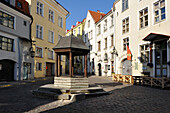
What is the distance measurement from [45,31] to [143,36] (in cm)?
1537

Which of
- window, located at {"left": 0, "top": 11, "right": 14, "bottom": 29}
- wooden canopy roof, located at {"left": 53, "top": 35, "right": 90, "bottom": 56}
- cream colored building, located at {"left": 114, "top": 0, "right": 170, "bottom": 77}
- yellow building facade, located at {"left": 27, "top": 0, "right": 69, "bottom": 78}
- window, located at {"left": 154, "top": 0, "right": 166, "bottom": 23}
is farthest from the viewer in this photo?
yellow building facade, located at {"left": 27, "top": 0, "right": 69, "bottom": 78}

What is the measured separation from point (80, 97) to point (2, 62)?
502 inches

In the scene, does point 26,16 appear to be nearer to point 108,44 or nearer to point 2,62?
point 2,62

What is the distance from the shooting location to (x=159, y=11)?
49.5ft

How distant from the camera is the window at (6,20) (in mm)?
15867

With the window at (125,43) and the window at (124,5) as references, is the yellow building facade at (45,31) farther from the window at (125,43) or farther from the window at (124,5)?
the window at (124,5)

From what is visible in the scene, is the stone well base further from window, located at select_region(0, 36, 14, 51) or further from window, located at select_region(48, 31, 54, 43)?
window, located at select_region(48, 31, 54, 43)

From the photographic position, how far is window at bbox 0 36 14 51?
16.1 meters

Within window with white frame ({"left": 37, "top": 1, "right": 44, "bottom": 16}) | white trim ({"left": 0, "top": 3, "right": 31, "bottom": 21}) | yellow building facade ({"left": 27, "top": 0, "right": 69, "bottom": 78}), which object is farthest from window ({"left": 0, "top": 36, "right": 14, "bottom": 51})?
window with white frame ({"left": 37, "top": 1, "right": 44, "bottom": 16})

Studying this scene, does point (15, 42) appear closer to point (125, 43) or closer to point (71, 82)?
point (71, 82)

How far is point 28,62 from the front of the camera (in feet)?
66.1

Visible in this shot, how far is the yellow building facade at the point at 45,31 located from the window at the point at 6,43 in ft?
11.6

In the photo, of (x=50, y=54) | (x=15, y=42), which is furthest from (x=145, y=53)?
(x=50, y=54)

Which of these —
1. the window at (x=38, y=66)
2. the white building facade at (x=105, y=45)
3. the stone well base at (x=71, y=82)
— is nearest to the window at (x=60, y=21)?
the white building facade at (x=105, y=45)
